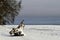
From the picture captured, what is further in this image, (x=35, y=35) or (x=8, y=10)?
(x=8, y=10)

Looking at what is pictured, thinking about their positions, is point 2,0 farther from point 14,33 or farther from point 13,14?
point 14,33

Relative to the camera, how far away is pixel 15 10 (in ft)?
22.7

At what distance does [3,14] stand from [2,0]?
481mm

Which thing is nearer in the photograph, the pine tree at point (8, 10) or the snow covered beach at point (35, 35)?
the snow covered beach at point (35, 35)

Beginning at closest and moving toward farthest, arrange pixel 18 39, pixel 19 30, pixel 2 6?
pixel 18 39, pixel 19 30, pixel 2 6

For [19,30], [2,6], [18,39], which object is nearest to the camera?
[18,39]

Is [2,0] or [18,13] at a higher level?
[2,0]

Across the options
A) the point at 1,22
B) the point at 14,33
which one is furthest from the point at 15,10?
the point at 14,33

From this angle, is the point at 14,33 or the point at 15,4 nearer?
the point at 14,33

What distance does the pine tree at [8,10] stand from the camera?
671cm

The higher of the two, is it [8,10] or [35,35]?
[8,10]

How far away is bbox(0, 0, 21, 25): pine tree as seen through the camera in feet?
22.0

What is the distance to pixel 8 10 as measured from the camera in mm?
6781

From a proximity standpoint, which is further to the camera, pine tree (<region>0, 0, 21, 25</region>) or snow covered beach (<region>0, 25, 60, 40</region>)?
pine tree (<region>0, 0, 21, 25</region>)
